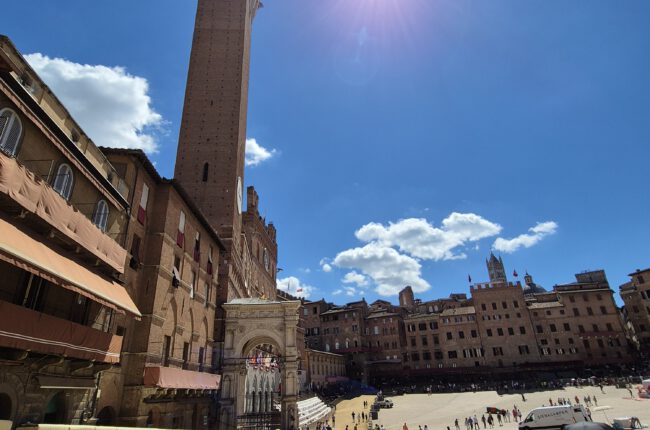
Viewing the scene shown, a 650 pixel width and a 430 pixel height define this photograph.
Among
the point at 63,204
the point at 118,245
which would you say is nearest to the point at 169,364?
the point at 118,245

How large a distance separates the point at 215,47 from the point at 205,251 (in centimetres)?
3137

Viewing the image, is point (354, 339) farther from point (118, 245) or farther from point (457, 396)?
point (118, 245)

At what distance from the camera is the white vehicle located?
70.0ft

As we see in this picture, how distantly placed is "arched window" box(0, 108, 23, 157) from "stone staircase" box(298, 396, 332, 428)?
29371mm

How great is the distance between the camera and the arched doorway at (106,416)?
55.7 feet

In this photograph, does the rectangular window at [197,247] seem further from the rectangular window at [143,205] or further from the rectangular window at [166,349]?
the rectangular window at [166,349]

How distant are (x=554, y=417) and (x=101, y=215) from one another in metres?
26.0

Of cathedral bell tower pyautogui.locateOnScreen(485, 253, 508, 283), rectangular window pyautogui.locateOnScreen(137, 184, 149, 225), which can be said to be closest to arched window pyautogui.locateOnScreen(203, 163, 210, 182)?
rectangular window pyautogui.locateOnScreen(137, 184, 149, 225)

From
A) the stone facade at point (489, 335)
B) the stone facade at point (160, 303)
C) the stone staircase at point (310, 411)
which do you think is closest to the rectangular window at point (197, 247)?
the stone facade at point (160, 303)

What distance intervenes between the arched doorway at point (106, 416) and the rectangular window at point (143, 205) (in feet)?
29.8

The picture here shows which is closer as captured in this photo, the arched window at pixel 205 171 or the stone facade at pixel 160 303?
the stone facade at pixel 160 303

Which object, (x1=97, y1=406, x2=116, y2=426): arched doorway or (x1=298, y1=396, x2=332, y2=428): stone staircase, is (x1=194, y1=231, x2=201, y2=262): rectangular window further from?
(x1=298, y1=396, x2=332, y2=428): stone staircase

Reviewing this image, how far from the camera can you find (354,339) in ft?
258

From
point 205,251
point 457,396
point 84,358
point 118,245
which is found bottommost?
point 457,396
